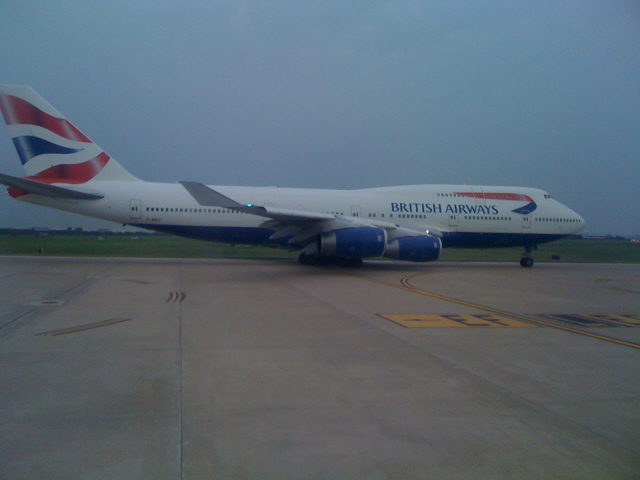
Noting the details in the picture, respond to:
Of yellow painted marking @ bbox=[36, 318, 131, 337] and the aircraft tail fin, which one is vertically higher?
the aircraft tail fin

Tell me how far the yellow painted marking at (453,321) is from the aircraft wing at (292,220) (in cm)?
719

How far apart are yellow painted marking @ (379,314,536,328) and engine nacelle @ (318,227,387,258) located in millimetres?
7499

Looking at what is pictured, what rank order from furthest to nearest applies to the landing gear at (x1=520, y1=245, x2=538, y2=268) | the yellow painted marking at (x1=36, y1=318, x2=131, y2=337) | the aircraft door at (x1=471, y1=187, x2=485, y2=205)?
the landing gear at (x1=520, y1=245, x2=538, y2=268), the aircraft door at (x1=471, y1=187, x2=485, y2=205), the yellow painted marking at (x1=36, y1=318, x2=131, y2=337)

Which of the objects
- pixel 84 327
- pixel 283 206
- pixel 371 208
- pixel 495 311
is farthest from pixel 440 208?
pixel 84 327

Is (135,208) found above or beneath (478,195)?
beneath

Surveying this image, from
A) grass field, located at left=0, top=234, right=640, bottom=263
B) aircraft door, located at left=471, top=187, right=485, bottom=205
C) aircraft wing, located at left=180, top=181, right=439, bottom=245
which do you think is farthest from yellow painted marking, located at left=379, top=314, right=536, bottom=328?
grass field, located at left=0, top=234, right=640, bottom=263

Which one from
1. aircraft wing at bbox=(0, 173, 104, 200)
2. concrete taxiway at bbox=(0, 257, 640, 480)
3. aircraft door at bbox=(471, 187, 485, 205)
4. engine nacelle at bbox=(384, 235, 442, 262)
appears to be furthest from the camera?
aircraft door at bbox=(471, 187, 485, 205)

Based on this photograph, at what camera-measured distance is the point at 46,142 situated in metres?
18.7

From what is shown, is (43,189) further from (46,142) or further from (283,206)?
(283,206)

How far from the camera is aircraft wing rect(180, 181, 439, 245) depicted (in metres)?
15.1

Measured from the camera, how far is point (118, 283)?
42.5 feet

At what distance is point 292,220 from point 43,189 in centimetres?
906

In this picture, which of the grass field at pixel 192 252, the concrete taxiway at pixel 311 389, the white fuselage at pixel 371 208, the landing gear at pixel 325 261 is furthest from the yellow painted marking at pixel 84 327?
the grass field at pixel 192 252

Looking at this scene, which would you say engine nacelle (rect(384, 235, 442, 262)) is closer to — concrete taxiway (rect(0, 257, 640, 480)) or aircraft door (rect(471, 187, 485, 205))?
aircraft door (rect(471, 187, 485, 205))
